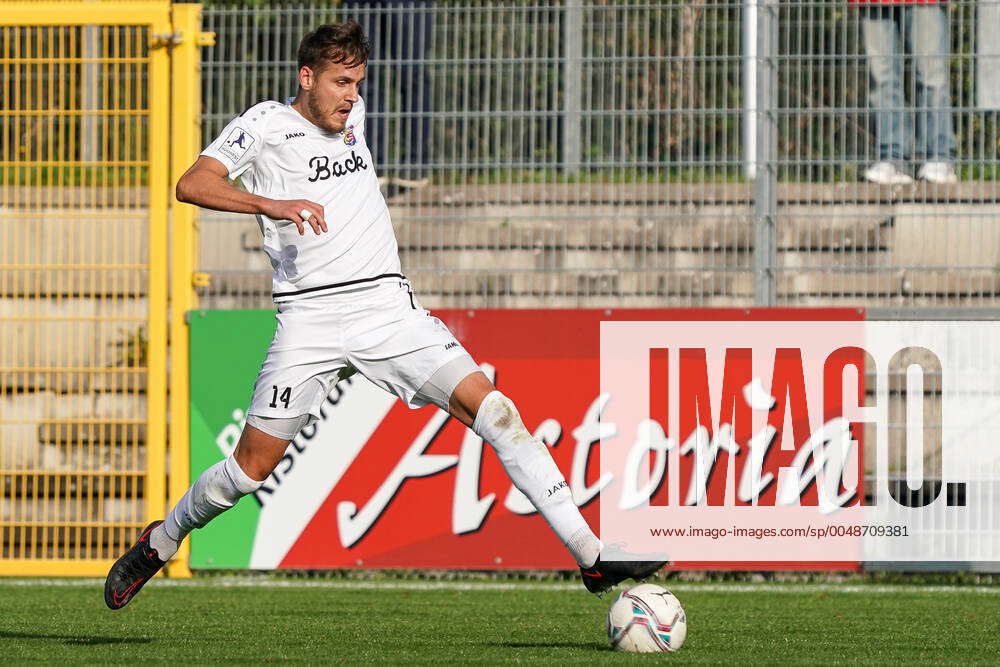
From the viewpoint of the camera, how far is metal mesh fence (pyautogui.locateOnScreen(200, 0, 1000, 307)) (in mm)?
8914

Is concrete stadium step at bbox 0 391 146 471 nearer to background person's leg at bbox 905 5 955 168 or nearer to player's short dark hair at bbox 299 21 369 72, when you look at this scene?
player's short dark hair at bbox 299 21 369 72

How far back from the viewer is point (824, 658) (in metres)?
5.58

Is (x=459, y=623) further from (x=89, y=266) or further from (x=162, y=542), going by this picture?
(x=89, y=266)

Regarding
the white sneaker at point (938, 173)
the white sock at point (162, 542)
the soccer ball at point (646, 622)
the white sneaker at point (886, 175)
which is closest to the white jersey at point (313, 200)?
the white sock at point (162, 542)

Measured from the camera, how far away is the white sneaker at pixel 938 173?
29.2 feet

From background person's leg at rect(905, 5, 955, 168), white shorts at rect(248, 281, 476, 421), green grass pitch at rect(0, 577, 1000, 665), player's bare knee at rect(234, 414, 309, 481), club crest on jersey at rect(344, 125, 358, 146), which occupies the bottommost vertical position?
green grass pitch at rect(0, 577, 1000, 665)

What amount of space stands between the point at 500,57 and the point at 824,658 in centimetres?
469

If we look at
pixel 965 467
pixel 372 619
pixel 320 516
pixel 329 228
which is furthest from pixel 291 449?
pixel 965 467

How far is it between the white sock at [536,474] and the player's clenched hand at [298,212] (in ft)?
3.04

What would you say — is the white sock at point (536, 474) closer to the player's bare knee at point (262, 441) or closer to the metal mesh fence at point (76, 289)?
the player's bare knee at point (262, 441)

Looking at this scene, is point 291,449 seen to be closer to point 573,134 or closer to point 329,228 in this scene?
point 573,134

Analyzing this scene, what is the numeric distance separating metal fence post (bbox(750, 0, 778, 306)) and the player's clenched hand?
398 centimetres

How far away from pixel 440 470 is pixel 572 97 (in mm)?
2205

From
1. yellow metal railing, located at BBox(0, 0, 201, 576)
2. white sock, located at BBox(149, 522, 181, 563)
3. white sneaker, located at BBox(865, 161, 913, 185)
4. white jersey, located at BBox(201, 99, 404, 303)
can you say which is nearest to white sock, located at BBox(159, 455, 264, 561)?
white sock, located at BBox(149, 522, 181, 563)
